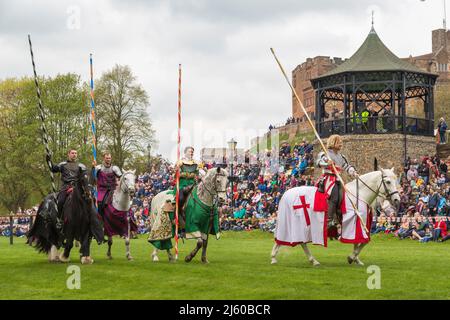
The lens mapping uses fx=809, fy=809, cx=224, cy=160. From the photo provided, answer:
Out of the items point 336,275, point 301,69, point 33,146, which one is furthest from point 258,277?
point 301,69

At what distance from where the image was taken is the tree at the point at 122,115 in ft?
231

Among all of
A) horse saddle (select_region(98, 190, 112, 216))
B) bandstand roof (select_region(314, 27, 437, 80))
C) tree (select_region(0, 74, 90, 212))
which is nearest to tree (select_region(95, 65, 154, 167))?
tree (select_region(0, 74, 90, 212))

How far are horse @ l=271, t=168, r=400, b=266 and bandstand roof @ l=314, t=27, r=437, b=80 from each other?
32.0m

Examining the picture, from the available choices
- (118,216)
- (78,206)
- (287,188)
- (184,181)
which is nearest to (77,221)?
(78,206)

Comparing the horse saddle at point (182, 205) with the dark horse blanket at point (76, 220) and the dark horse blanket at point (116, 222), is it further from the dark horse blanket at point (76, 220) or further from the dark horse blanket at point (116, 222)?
the dark horse blanket at point (116, 222)

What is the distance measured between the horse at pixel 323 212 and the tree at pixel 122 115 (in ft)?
172

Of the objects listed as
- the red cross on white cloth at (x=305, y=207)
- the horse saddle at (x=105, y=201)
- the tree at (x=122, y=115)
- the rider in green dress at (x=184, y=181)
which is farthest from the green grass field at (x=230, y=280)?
the tree at (x=122, y=115)

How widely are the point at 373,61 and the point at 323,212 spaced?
3444cm

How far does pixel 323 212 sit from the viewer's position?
18391 millimetres

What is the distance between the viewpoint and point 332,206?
1842 centimetres

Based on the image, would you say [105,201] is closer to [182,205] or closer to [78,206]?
[182,205]

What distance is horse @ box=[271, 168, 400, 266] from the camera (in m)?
18.3

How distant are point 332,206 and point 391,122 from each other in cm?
3297
